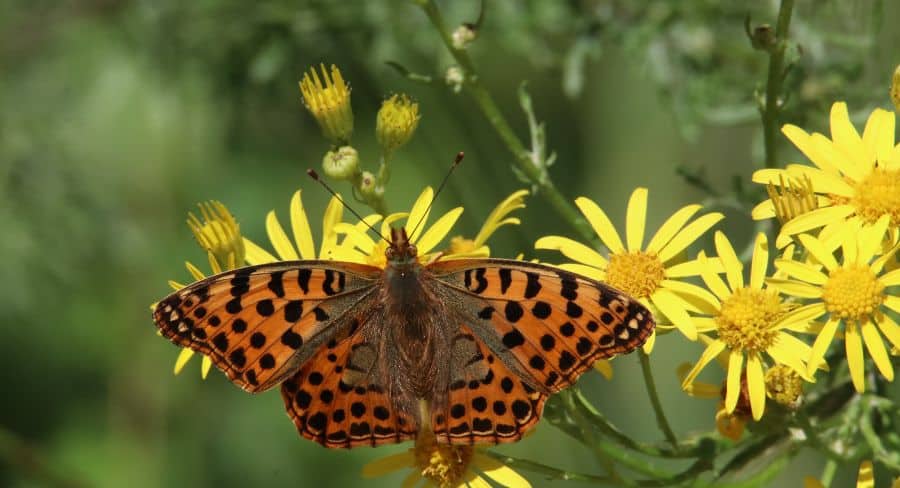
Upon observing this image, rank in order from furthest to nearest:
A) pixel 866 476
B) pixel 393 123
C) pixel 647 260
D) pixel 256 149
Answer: pixel 256 149
pixel 393 123
pixel 647 260
pixel 866 476

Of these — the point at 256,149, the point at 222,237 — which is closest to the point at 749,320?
the point at 222,237

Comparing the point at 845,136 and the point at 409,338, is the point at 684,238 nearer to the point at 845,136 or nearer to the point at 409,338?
the point at 845,136

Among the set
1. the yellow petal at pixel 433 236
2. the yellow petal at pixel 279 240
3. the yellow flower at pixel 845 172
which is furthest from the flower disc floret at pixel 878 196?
the yellow petal at pixel 279 240

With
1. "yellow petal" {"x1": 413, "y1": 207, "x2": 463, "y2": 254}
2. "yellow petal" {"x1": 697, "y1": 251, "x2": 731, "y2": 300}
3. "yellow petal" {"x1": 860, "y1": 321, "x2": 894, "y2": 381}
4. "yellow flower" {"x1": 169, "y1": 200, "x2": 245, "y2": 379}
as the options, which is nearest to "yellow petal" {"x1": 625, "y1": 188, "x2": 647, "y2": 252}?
"yellow petal" {"x1": 697, "y1": 251, "x2": 731, "y2": 300}

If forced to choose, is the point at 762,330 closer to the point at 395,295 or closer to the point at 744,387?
the point at 744,387

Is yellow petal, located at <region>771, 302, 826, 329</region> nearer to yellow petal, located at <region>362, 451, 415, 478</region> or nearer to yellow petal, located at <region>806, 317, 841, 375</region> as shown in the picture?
yellow petal, located at <region>806, 317, 841, 375</region>
